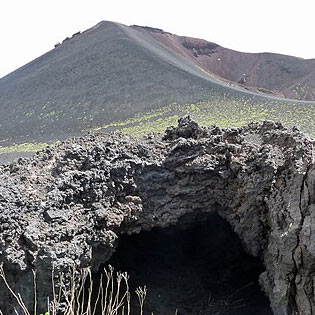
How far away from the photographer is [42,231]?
5949 mm

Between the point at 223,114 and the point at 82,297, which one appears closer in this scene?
the point at 82,297

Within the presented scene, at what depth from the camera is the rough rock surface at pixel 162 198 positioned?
5875 millimetres

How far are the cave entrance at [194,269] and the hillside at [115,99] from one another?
11.3 meters

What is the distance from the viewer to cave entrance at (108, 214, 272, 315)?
25.5ft

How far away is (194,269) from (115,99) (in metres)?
22.8

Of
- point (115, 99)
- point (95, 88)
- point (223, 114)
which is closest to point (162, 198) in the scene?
point (223, 114)

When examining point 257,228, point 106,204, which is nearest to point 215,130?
point 257,228

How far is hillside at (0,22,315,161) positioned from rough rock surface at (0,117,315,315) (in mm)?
12116

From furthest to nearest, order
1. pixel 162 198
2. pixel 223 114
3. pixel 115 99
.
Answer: pixel 115 99, pixel 223 114, pixel 162 198

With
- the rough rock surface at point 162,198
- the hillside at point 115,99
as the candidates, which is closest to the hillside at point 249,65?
the hillside at point 115,99

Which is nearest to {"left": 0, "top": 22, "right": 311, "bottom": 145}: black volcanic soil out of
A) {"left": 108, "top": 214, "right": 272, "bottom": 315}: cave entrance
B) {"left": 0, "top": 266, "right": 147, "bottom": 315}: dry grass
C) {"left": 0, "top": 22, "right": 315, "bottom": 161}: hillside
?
{"left": 0, "top": 22, "right": 315, "bottom": 161}: hillside

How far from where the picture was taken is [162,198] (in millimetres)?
7289

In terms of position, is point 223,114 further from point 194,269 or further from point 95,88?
point 194,269

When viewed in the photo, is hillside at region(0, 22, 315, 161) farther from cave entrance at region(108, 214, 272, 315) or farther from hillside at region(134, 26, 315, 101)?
hillside at region(134, 26, 315, 101)
